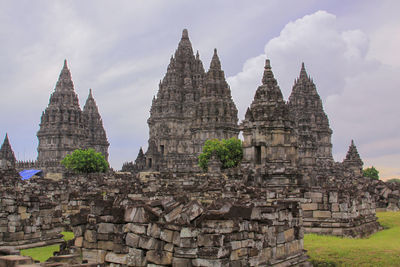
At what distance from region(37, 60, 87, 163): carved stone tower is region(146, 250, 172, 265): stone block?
70.9 metres

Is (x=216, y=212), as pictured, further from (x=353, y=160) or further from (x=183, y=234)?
(x=353, y=160)

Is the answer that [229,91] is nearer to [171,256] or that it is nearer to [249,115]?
[249,115]

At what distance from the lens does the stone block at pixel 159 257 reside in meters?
7.76

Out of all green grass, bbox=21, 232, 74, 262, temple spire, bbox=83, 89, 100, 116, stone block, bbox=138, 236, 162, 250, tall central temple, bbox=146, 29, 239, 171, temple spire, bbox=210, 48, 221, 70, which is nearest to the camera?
stone block, bbox=138, 236, 162, 250

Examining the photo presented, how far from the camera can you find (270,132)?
29234 millimetres

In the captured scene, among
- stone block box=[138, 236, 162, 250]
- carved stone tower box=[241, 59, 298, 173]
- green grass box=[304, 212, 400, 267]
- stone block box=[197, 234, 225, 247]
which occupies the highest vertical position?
carved stone tower box=[241, 59, 298, 173]

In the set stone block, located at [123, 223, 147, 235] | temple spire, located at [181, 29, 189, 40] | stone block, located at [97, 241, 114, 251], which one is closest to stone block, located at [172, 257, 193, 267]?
stone block, located at [123, 223, 147, 235]

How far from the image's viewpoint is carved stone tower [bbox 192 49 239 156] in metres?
66.4

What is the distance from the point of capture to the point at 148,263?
8.02 m

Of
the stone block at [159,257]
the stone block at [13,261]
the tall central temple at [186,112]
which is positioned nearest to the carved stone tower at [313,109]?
the tall central temple at [186,112]

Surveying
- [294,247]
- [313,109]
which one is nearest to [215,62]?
[313,109]

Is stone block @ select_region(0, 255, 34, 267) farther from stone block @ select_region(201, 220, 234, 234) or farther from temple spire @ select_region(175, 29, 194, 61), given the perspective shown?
temple spire @ select_region(175, 29, 194, 61)

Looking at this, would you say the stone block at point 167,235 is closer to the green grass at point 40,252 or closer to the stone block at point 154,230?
the stone block at point 154,230

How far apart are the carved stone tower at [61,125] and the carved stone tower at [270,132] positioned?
5232 centimetres
